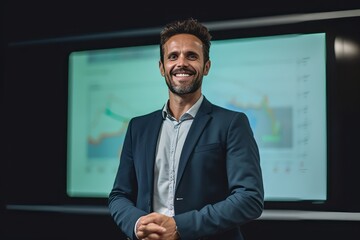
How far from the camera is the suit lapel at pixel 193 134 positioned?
1.53 meters

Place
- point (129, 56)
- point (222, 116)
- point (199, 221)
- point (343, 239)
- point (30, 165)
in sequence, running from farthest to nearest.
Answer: point (30, 165) → point (129, 56) → point (343, 239) → point (222, 116) → point (199, 221)

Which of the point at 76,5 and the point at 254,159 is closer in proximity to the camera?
Result: the point at 254,159

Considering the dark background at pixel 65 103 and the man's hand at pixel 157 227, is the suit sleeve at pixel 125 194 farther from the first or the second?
the dark background at pixel 65 103

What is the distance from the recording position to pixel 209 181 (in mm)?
1520

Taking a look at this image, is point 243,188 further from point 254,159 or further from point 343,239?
point 343,239

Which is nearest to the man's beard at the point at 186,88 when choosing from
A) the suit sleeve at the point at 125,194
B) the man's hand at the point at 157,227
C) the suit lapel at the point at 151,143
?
the suit lapel at the point at 151,143

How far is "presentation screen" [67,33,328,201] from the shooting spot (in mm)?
2842

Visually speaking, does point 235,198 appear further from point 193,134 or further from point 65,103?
point 65,103

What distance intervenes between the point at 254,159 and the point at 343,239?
1523mm

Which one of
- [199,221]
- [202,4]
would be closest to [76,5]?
[202,4]

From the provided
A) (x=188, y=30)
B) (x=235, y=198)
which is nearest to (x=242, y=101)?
(x=188, y=30)

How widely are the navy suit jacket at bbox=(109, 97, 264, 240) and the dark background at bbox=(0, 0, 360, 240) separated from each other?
1.39 metres

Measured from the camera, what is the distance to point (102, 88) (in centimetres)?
335

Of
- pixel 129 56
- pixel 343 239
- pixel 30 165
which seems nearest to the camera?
pixel 343 239
